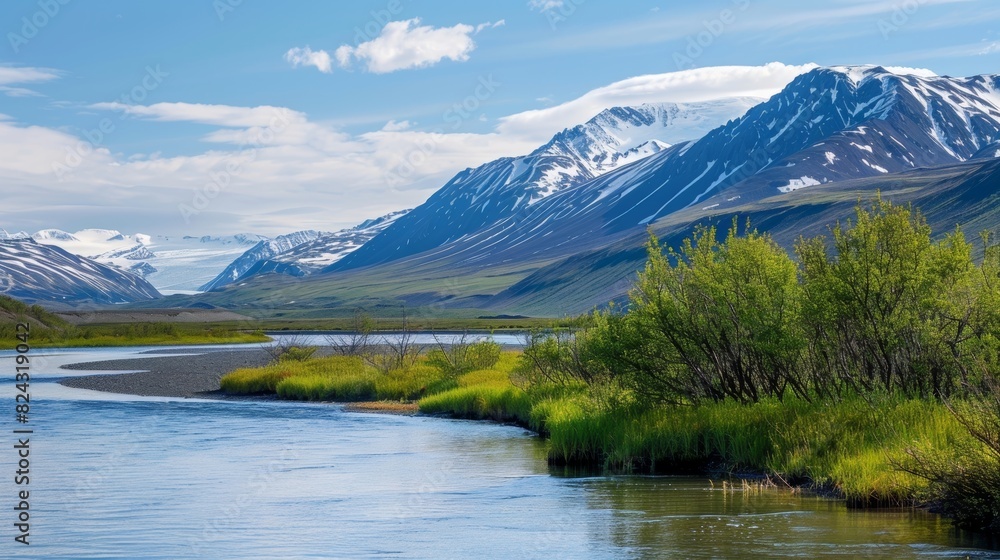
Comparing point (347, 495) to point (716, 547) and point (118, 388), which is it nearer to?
point (716, 547)

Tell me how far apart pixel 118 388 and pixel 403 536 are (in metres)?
51.2

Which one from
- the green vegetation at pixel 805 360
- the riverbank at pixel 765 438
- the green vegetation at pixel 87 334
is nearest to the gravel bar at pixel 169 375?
the riverbank at pixel 765 438

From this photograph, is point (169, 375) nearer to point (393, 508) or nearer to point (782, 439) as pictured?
point (393, 508)

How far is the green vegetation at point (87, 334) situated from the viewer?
142075 mm

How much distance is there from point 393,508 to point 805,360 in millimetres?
11800

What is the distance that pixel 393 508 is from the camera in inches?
984

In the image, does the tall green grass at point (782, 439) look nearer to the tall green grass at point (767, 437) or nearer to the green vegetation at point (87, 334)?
the tall green grass at point (767, 437)

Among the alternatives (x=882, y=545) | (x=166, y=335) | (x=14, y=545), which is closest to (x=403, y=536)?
(x=14, y=545)

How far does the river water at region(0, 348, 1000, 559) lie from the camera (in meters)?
20.0

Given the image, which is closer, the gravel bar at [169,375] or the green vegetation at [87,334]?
the gravel bar at [169,375]

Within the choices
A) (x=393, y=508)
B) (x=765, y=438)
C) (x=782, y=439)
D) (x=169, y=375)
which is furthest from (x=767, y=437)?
(x=169, y=375)

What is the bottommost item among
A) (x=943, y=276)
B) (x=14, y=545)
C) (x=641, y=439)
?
(x=14, y=545)

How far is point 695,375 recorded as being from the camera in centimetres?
3109

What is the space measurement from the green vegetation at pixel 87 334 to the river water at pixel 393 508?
10839 cm
